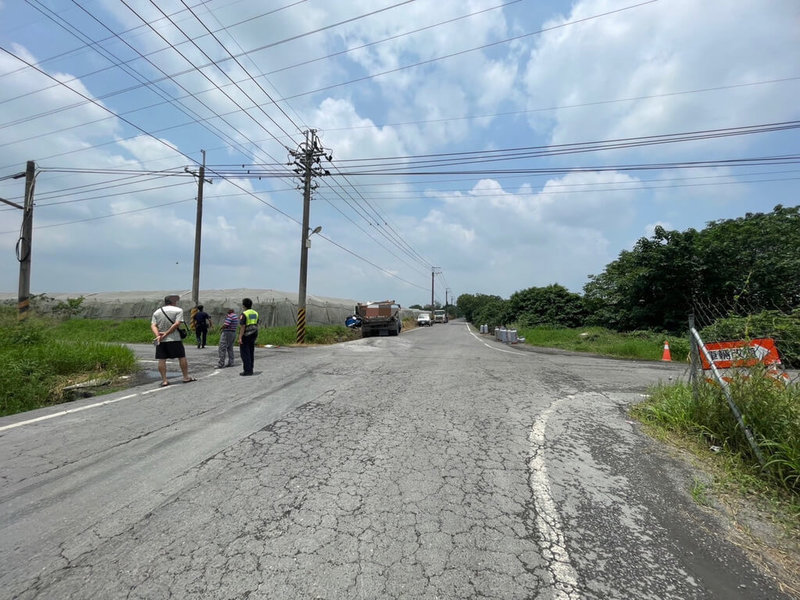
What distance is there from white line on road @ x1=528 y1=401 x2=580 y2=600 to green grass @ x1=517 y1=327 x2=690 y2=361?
45.5 ft

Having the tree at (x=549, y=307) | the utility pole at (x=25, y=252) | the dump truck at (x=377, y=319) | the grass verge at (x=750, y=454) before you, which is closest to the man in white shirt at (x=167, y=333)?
the grass verge at (x=750, y=454)

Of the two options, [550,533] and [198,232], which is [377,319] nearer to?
[198,232]

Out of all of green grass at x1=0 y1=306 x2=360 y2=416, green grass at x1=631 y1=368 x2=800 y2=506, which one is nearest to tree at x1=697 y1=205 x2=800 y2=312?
green grass at x1=631 y1=368 x2=800 y2=506

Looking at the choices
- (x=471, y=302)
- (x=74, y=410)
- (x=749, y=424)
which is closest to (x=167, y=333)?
(x=74, y=410)

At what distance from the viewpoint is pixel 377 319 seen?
26.8 meters


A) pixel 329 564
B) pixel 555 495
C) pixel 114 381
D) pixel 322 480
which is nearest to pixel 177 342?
pixel 114 381

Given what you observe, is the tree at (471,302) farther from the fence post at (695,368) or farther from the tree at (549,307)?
the fence post at (695,368)

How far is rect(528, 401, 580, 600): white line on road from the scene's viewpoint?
2.13 meters

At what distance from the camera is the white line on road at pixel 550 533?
7.00 ft

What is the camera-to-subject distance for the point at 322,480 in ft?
11.0

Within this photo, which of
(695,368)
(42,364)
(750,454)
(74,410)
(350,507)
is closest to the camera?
(350,507)

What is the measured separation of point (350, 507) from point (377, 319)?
23923mm

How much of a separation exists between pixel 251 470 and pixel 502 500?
2.21 m

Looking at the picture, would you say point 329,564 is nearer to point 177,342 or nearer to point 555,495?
point 555,495
